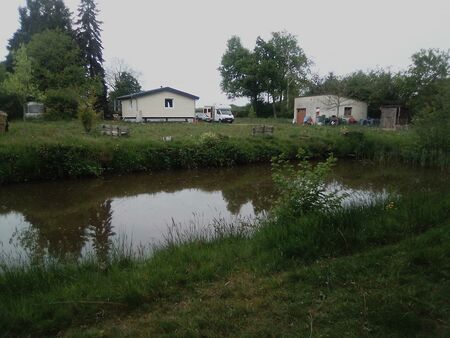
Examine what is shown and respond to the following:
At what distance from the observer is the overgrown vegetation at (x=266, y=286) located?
9.50ft

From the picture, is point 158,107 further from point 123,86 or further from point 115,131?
point 123,86

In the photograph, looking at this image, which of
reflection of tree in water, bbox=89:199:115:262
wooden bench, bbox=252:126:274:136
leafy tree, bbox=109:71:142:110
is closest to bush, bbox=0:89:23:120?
leafy tree, bbox=109:71:142:110

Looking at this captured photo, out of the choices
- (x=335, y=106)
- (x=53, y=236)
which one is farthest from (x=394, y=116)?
(x=53, y=236)

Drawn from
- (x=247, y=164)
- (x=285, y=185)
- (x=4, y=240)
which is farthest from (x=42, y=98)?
(x=285, y=185)

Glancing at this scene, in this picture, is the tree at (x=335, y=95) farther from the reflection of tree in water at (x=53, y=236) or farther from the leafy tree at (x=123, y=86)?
the reflection of tree in water at (x=53, y=236)

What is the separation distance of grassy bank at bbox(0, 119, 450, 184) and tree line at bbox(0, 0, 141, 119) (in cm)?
637

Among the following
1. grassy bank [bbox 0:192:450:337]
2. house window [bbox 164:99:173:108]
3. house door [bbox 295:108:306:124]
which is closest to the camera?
grassy bank [bbox 0:192:450:337]

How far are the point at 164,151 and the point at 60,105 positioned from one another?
1795 centimetres

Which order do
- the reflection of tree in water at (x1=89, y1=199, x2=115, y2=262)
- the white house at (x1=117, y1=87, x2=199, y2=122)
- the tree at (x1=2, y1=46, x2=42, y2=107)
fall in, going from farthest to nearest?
the white house at (x1=117, y1=87, x2=199, y2=122)
the tree at (x1=2, y1=46, x2=42, y2=107)
the reflection of tree in water at (x1=89, y1=199, x2=115, y2=262)

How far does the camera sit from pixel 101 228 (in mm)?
7898

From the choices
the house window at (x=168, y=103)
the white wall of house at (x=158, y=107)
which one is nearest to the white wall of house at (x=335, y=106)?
the white wall of house at (x=158, y=107)

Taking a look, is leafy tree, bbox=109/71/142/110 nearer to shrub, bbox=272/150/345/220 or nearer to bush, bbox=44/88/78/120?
bush, bbox=44/88/78/120

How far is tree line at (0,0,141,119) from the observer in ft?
88.6

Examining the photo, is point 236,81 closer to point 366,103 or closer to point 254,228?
point 366,103
